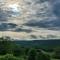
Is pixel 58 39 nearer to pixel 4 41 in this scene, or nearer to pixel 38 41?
pixel 38 41

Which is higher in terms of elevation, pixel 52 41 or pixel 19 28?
pixel 19 28

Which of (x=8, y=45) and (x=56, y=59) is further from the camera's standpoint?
(x=8, y=45)

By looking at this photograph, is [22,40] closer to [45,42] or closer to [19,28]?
[19,28]

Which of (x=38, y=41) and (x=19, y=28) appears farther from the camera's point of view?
(x=38, y=41)

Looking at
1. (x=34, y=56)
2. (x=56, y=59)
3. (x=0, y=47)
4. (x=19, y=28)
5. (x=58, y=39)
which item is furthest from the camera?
(x=58, y=39)

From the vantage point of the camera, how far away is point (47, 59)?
23250 mm

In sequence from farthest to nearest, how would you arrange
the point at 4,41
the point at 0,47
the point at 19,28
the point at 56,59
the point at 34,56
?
the point at 19,28, the point at 4,41, the point at 0,47, the point at 56,59, the point at 34,56

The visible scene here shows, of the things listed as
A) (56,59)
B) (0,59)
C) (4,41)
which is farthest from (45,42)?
(0,59)

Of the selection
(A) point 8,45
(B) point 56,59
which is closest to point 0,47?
(A) point 8,45

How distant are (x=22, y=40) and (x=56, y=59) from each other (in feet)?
68.5

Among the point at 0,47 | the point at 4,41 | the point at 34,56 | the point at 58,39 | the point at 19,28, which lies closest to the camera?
the point at 34,56

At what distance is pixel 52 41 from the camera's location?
52.8 meters

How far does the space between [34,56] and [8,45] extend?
1071 cm

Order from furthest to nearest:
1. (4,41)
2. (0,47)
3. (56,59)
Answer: (4,41)
(0,47)
(56,59)
